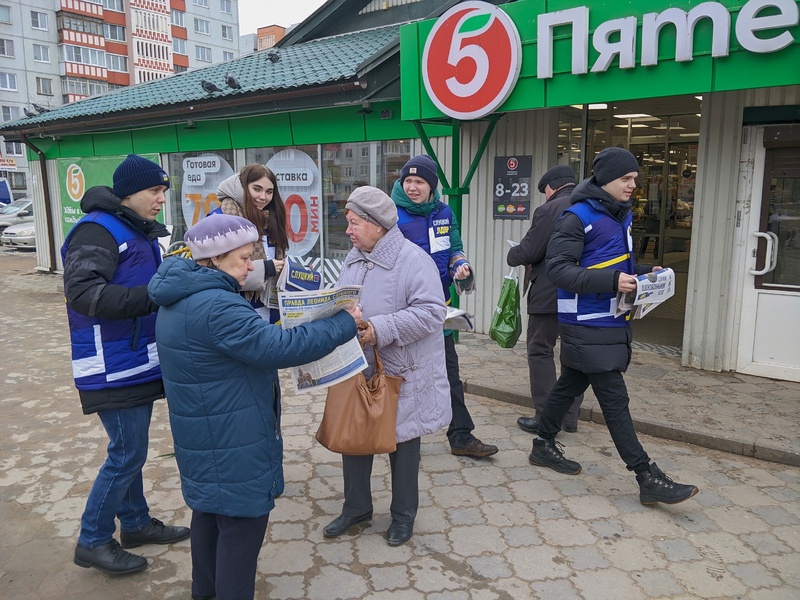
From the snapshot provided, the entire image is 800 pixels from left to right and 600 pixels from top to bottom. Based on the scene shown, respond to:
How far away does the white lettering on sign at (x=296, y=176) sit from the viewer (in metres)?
9.01

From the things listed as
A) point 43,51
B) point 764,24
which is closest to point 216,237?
point 764,24

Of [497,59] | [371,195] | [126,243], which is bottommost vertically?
[126,243]

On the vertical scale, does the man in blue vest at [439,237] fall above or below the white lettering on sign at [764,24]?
below

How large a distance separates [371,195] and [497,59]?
3.67 metres

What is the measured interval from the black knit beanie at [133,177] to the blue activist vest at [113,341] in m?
0.14

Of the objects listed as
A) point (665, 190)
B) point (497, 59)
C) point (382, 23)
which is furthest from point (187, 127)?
point (665, 190)

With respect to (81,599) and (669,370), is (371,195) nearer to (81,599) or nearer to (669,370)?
(81,599)

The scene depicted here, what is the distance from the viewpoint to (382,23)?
10.5 m

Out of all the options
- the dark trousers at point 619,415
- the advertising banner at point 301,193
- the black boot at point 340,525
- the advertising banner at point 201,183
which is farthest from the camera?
the advertising banner at point 201,183

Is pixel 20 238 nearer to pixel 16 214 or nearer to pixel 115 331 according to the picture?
pixel 16 214

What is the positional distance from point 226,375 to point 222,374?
0.05 feet

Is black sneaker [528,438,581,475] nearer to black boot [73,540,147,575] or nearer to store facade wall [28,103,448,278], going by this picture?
black boot [73,540,147,575]

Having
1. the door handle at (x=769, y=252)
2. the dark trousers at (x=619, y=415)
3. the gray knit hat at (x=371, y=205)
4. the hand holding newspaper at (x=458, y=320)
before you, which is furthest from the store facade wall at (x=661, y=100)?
the gray knit hat at (x=371, y=205)

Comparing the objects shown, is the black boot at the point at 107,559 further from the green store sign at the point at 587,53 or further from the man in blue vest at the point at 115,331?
the green store sign at the point at 587,53
